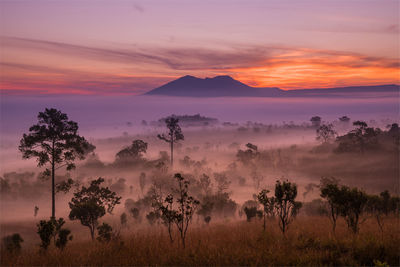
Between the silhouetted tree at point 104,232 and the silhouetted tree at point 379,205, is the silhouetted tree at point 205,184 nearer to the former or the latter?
the silhouetted tree at point 379,205

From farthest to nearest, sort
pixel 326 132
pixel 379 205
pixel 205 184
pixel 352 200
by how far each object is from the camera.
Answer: pixel 326 132
pixel 205 184
pixel 379 205
pixel 352 200

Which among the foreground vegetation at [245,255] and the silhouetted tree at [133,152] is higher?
the foreground vegetation at [245,255]

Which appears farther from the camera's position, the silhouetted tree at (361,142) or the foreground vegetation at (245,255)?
the silhouetted tree at (361,142)

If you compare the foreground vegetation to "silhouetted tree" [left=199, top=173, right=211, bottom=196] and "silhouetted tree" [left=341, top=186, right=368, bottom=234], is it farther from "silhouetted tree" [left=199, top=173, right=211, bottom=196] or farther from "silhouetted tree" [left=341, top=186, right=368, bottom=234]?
"silhouetted tree" [left=199, top=173, right=211, bottom=196]

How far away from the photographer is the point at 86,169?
89.1 metres

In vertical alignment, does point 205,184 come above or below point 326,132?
below

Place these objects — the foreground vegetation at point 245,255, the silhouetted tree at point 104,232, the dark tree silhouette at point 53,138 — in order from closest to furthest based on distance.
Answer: the foreground vegetation at point 245,255 → the silhouetted tree at point 104,232 → the dark tree silhouette at point 53,138

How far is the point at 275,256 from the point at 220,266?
89.9 inches

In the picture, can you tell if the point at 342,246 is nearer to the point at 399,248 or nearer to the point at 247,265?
the point at 399,248

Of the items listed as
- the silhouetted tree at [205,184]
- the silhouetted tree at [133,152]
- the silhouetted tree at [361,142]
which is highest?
the silhouetted tree at [361,142]

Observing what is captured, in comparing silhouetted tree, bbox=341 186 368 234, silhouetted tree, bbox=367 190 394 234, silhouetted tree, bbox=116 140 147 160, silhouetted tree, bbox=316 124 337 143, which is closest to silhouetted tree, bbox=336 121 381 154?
silhouetted tree, bbox=316 124 337 143

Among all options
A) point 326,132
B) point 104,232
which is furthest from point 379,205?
point 326,132

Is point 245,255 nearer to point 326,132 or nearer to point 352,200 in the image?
point 352,200

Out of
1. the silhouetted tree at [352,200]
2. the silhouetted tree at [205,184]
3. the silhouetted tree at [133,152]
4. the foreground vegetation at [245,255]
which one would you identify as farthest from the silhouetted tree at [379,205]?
the silhouetted tree at [133,152]
